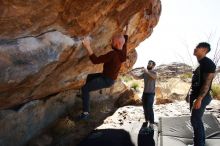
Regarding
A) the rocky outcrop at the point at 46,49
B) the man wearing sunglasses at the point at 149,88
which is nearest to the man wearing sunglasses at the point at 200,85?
the rocky outcrop at the point at 46,49

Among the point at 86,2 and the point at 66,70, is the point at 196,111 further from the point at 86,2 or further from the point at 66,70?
the point at 66,70

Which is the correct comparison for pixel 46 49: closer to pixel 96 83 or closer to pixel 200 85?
pixel 96 83

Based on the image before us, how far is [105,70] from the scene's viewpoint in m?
6.79

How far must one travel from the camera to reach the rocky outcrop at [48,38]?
20.0 feet

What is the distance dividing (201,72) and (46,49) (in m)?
2.93

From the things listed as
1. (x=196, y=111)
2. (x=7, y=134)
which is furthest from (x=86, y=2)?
(x=7, y=134)

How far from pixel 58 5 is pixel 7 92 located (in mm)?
2171

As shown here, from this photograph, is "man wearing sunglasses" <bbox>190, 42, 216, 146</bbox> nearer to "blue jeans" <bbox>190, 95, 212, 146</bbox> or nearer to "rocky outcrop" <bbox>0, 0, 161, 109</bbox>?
"blue jeans" <bbox>190, 95, 212, 146</bbox>

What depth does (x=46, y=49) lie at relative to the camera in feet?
22.2

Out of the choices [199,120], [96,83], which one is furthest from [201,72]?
[96,83]

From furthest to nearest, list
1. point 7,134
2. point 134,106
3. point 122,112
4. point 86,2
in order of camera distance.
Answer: point 134,106
point 122,112
point 7,134
point 86,2

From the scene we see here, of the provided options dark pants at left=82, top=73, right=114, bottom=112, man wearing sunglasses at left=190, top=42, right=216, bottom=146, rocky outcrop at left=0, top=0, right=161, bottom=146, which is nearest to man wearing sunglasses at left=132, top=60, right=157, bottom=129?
rocky outcrop at left=0, top=0, right=161, bottom=146

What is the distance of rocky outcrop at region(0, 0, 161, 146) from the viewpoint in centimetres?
617

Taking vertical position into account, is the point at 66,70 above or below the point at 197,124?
above
